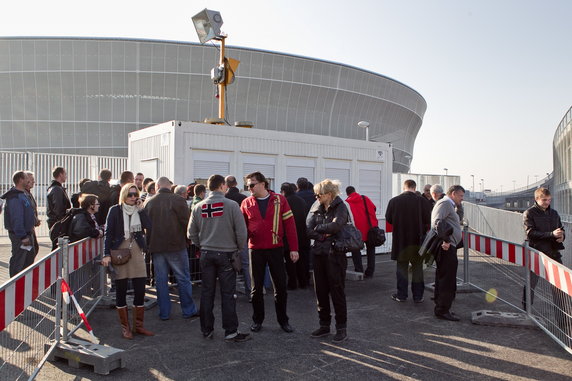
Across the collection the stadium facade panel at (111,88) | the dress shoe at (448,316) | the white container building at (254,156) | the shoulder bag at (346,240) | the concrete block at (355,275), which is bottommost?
the dress shoe at (448,316)

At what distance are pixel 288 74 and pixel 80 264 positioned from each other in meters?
37.7

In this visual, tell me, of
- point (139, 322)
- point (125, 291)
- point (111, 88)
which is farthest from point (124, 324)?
point (111, 88)

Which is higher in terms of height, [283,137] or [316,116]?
[316,116]

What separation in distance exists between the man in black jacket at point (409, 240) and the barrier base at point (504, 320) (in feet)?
4.26

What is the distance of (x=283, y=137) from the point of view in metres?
11.2

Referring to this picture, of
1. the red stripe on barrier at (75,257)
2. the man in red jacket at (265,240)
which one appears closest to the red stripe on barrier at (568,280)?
the man in red jacket at (265,240)

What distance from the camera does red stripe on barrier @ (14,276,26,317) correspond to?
12.8 ft

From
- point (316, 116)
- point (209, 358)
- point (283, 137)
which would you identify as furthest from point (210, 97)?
point (209, 358)

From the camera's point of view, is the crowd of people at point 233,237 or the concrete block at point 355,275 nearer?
the crowd of people at point 233,237

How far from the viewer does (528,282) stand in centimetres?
649

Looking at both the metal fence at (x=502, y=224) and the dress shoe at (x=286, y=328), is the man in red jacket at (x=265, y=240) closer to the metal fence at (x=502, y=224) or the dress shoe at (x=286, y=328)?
the dress shoe at (x=286, y=328)

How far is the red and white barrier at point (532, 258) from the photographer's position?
17.0 feet

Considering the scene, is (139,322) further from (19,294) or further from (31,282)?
(19,294)

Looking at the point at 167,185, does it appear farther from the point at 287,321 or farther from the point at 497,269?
the point at 497,269
